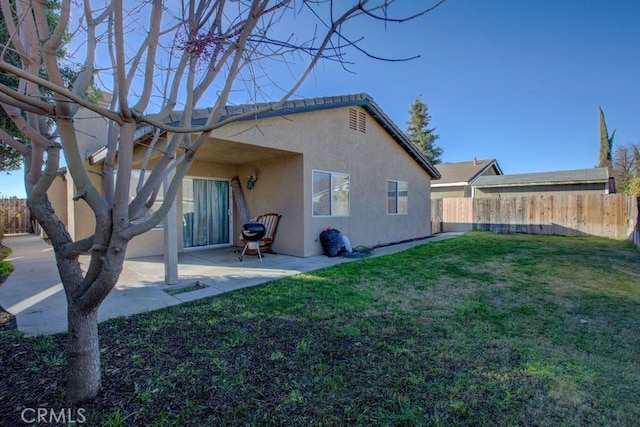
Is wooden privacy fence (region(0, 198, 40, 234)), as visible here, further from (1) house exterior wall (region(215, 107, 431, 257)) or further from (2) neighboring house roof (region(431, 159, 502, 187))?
(2) neighboring house roof (region(431, 159, 502, 187))

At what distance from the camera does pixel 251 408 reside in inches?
86.4

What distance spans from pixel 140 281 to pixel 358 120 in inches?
286

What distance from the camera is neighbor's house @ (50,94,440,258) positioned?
768 centimetres

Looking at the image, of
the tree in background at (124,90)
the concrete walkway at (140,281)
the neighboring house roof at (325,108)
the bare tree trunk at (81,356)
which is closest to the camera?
the tree in background at (124,90)

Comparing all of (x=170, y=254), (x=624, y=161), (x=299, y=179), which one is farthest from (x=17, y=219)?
(x=624, y=161)

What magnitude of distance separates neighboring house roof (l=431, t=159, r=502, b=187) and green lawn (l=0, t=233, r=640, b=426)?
18.2 metres

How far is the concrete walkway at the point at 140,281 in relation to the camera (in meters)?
4.08

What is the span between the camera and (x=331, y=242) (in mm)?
8188

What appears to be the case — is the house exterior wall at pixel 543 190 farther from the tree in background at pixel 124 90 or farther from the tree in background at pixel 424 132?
the tree in background at pixel 124 90

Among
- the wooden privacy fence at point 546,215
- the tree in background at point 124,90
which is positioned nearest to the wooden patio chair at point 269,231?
the tree in background at point 124,90

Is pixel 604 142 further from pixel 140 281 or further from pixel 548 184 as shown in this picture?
pixel 140 281

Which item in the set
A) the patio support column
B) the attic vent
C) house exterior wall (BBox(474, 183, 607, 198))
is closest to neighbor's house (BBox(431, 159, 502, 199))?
house exterior wall (BBox(474, 183, 607, 198))

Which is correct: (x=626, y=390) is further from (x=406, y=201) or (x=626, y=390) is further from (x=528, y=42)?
(x=406, y=201)

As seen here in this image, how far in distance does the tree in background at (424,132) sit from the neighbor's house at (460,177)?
686 cm
